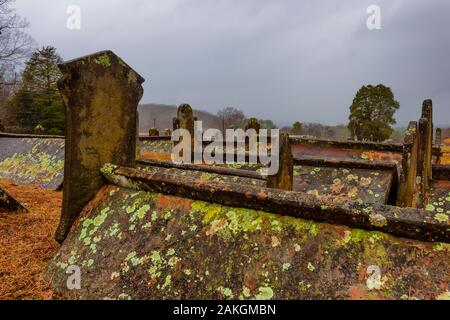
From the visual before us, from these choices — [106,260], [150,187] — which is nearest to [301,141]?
[150,187]

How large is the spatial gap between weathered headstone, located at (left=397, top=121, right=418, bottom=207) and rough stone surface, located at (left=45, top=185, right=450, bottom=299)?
402cm

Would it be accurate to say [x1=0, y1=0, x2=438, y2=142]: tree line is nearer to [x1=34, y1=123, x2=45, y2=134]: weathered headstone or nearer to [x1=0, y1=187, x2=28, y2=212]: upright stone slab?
[x1=34, y1=123, x2=45, y2=134]: weathered headstone

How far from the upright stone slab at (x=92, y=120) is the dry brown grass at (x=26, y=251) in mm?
322

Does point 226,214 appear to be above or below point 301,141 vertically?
below

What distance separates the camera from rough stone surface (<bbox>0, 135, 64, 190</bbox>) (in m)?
8.76

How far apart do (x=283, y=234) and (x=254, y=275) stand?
14.2 inches

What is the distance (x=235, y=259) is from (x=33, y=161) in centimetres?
967

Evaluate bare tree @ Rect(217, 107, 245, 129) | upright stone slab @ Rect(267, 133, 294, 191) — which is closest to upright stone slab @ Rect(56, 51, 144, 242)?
upright stone slab @ Rect(267, 133, 294, 191)

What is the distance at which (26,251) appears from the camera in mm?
3303

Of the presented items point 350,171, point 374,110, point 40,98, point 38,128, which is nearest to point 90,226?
point 350,171

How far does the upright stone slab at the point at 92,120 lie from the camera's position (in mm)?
3271

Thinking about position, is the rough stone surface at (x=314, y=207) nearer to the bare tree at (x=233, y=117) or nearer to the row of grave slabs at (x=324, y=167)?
the row of grave slabs at (x=324, y=167)

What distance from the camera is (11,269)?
9.50 ft

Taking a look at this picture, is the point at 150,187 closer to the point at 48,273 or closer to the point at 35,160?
the point at 48,273
